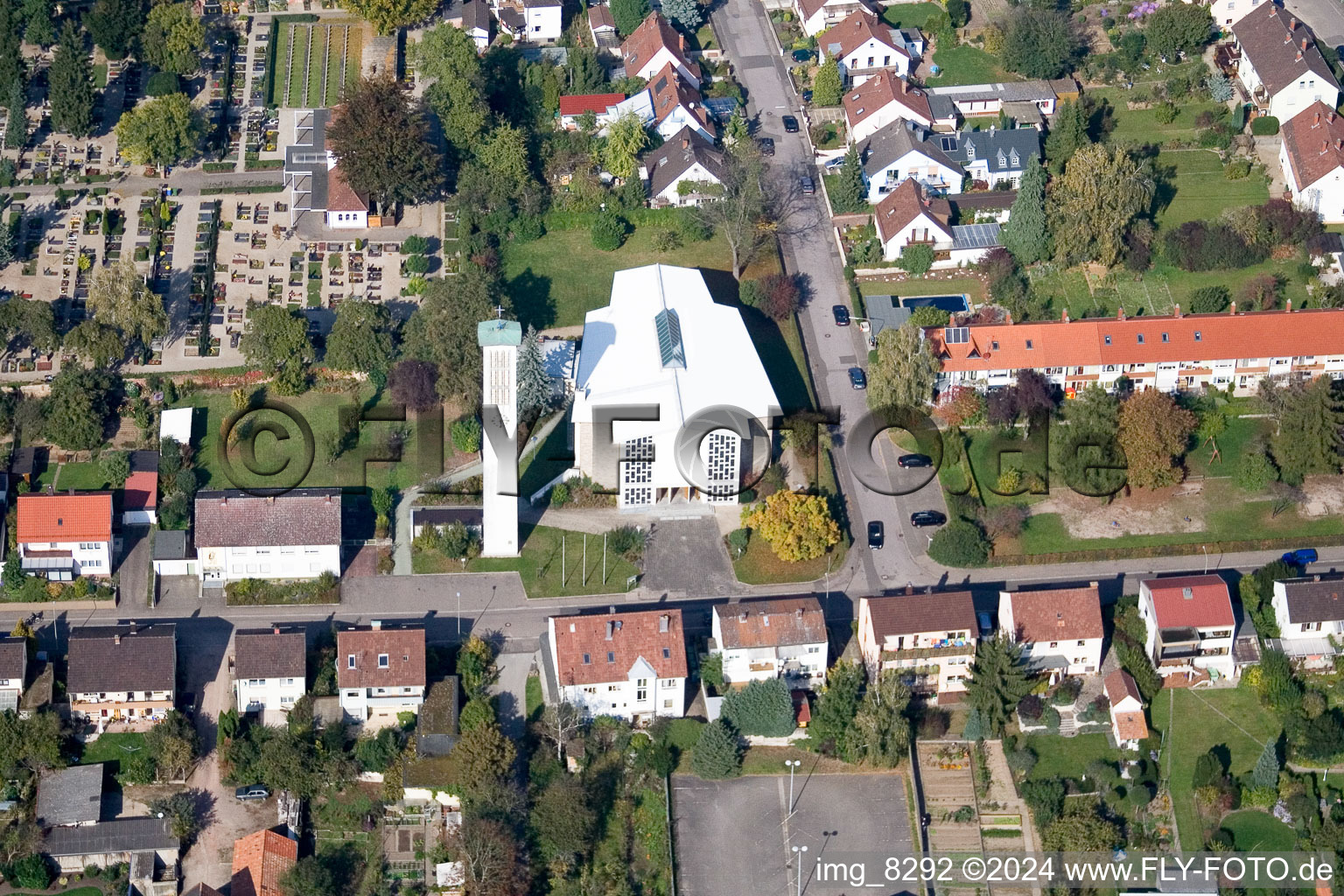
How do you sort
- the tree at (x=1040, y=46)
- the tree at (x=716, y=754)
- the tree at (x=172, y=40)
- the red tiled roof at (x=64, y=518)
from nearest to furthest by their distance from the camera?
the tree at (x=716, y=754) → the red tiled roof at (x=64, y=518) → the tree at (x=172, y=40) → the tree at (x=1040, y=46)

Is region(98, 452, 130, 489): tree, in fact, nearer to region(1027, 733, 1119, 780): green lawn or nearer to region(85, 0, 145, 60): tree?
region(85, 0, 145, 60): tree

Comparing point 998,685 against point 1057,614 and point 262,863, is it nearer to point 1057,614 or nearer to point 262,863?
point 1057,614

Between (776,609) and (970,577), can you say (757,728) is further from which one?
(970,577)

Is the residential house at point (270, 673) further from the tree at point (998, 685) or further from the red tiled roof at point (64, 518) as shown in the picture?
the tree at point (998, 685)

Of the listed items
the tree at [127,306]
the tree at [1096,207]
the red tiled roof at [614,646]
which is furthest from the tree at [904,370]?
the tree at [127,306]

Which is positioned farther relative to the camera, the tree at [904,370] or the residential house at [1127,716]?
the tree at [904,370]
